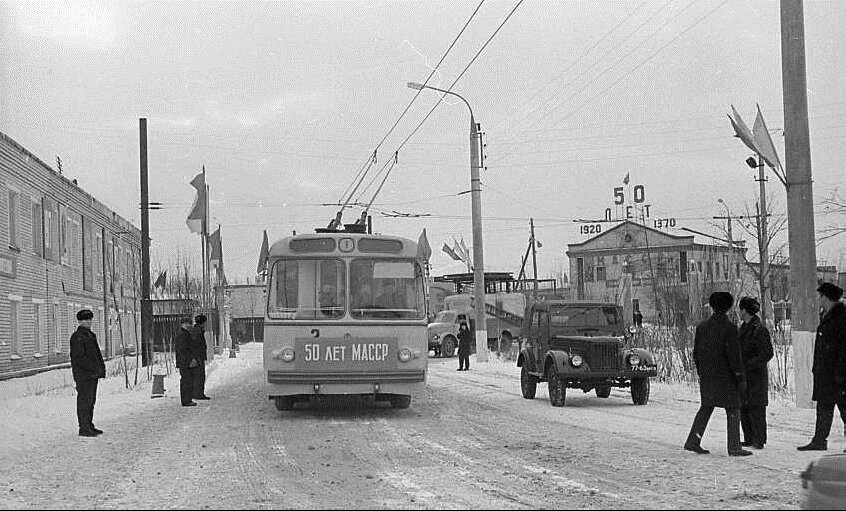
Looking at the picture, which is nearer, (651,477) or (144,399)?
(651,477)

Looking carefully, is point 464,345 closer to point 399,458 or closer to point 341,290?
point 341,290

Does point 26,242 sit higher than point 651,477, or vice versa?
point 26,242

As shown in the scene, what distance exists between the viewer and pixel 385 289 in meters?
16.0

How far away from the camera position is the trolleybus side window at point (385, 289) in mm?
15781

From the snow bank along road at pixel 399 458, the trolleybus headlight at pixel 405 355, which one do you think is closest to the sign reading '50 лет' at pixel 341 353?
the trolleybus headlight at pixel 405 355

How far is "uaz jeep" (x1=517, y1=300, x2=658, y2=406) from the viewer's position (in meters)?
17.1

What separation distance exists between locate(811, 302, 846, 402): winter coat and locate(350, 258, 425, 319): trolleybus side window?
6.73m

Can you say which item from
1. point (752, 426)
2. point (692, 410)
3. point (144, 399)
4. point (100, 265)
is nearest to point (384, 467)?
point (752, 426)

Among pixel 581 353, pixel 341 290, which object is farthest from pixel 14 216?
pixel 581 353

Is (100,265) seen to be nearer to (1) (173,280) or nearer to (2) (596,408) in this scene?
(1) (173,280)

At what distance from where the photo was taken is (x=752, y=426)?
11.4m

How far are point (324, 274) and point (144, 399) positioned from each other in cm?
734

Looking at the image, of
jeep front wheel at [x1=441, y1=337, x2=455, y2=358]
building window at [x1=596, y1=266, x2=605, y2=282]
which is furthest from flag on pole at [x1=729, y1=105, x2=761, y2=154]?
building window at [x1=596, y1=266, x2=605, y2=282]

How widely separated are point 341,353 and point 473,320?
31.1 metres
